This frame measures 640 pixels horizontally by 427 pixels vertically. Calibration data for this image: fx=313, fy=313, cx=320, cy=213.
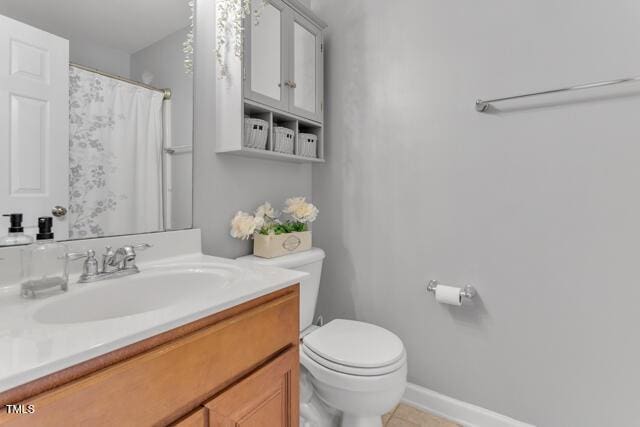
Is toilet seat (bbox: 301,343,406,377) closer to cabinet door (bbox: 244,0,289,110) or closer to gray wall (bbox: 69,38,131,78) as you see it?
cabinet door (bbox: 244,0,289,110)

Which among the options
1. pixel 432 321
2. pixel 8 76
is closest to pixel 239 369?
pixel 8 76

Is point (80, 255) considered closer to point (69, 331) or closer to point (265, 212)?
point (69, 331)

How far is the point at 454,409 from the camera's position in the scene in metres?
1.44

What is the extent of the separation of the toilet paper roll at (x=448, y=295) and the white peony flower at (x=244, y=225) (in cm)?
85

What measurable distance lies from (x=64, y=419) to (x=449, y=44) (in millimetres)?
1738

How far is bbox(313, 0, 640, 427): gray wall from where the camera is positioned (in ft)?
3.72

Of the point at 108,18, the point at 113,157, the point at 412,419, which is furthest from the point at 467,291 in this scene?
the point at 108,18

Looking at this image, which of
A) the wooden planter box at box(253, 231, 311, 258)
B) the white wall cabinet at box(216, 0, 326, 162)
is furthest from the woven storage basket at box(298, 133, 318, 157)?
the wooden planter box at box(253, 231, 311, 258)

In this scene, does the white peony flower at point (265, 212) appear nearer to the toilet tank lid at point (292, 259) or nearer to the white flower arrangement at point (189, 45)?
the toilet tank lid at point (292, 259)

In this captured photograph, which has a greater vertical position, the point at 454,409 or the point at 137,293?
the point at 137,293

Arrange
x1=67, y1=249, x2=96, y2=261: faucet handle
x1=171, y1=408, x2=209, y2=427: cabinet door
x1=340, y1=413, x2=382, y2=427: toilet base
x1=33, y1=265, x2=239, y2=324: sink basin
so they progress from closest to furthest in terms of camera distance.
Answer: x1=171, y1=408, x2=209, y2=427: cabinet door, x1=33, y1=265, x2=239, y2=324: sink basin, x1=67, y1=249, x2=96, y2=261: faucet handle, x1=340, y1=413, x2=382, y2=427: toilet base

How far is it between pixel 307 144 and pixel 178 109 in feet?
2.10

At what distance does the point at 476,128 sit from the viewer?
137 centimetres

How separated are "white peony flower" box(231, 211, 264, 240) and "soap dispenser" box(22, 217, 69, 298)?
2.01ft
